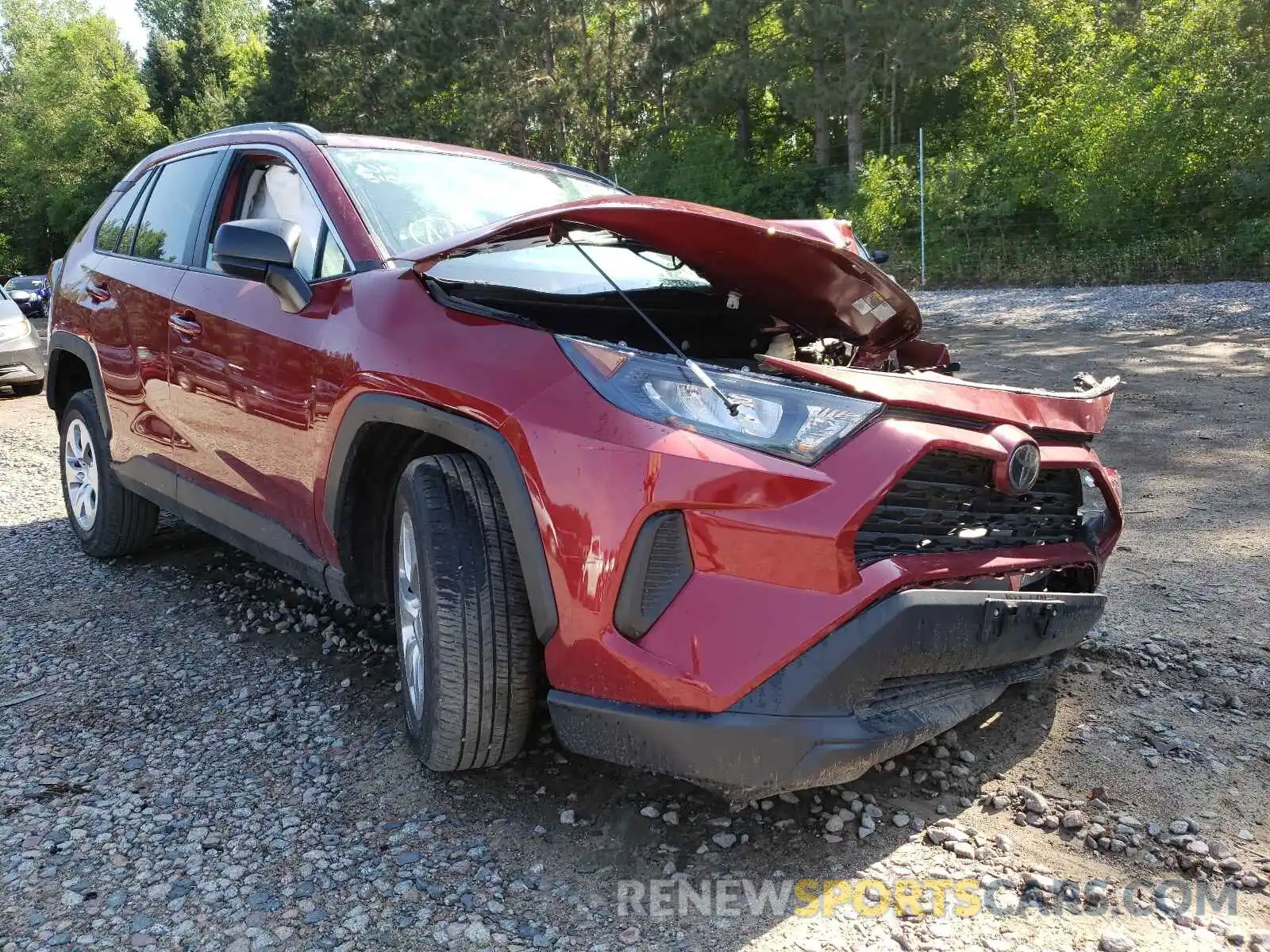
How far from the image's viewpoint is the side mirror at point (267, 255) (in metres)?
2.88

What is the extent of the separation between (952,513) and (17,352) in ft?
38.0

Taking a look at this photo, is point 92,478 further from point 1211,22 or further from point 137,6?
point 137,6

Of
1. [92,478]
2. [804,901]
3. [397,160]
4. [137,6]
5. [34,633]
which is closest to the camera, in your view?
[804,901]

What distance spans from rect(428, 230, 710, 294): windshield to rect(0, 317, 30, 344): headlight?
10119 millimetres

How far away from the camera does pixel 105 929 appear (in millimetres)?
2152

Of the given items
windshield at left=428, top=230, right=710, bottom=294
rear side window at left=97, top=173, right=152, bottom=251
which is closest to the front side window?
windshield at left=428, top=230, right=710, bottom=294

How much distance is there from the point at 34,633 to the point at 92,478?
42.1 inches

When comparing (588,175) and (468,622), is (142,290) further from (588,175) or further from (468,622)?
(468,622)

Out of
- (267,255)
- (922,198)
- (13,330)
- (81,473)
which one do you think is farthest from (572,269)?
(922,198)

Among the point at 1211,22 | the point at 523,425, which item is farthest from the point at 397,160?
the point at 1211,22

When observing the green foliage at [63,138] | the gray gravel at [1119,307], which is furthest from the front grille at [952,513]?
the green foliage at [63,138]

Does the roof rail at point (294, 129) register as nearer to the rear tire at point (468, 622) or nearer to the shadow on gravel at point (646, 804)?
the rear tire at point (468, 622)

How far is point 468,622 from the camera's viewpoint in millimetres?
2400

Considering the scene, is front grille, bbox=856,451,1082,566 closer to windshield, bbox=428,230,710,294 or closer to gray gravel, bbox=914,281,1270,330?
windshield, bbox=428,230,710,294
